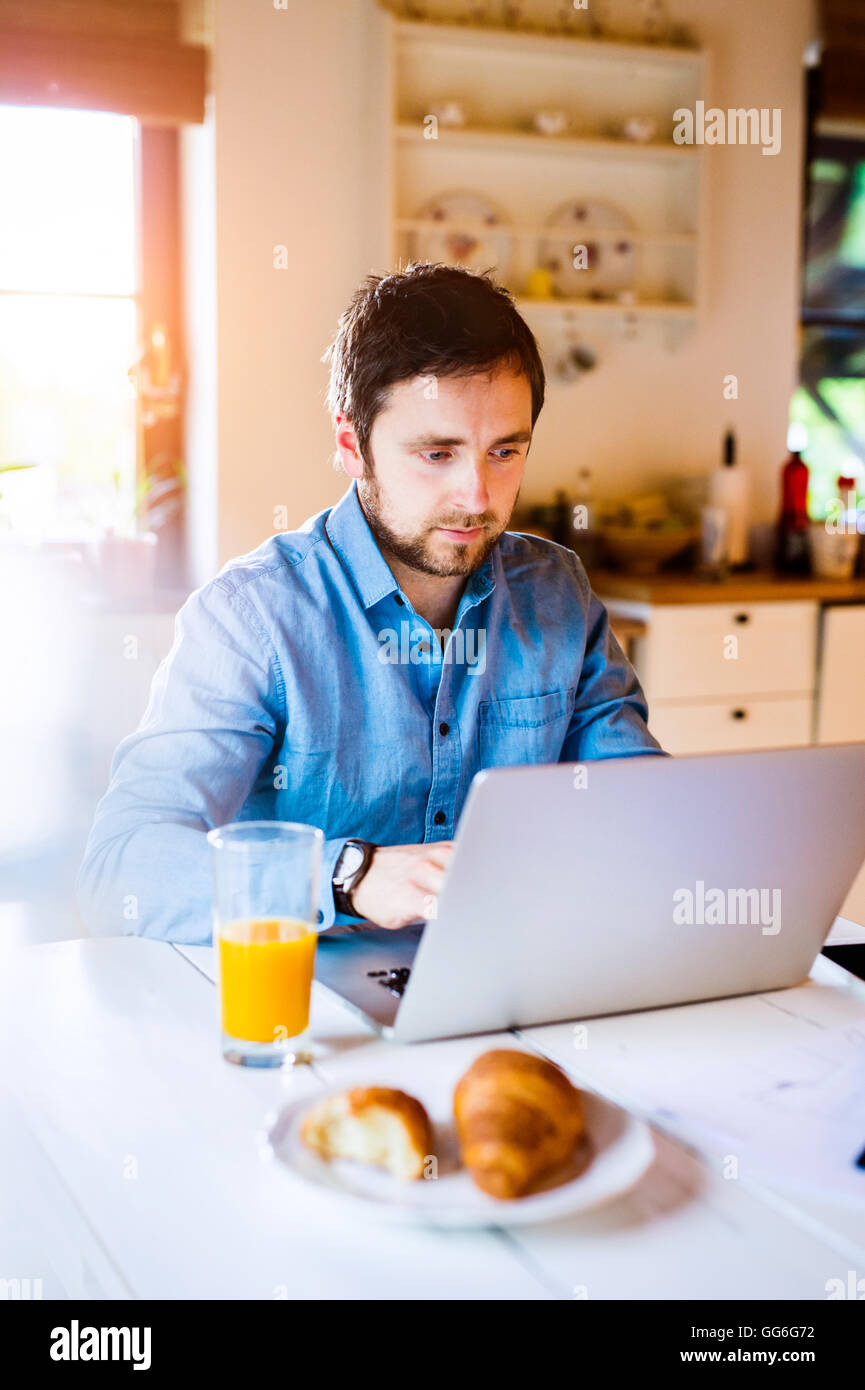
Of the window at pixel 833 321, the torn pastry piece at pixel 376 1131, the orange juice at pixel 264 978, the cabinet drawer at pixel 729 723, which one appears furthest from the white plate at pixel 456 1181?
the window at pixel 833 321

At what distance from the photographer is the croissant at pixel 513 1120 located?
676mm

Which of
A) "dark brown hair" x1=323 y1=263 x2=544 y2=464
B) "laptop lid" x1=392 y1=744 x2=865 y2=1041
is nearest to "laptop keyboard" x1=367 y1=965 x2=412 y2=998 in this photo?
"laptop lid" x1=392 y1=744 x2=865 y2=1041

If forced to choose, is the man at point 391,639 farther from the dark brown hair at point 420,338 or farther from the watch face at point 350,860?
the watch face at point 350,860

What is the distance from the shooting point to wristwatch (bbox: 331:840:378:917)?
3.54 ft

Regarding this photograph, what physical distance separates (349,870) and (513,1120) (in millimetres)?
416

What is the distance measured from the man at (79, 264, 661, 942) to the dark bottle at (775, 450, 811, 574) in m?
2.21

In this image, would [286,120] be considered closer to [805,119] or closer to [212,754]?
[805,119]

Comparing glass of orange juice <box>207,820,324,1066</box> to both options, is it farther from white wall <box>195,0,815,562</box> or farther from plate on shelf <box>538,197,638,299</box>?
plate on shelf <box>538,197,638,299</box>

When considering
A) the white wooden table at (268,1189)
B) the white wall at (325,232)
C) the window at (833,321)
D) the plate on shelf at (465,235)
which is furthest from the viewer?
the window at (833,321)

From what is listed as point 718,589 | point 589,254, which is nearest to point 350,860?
point 718,589

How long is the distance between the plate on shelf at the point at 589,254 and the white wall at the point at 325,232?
0.16m

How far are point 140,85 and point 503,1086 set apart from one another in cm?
287

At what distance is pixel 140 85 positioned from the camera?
9.89 ft

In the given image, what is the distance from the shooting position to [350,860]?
1090 mm
